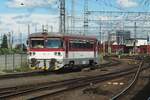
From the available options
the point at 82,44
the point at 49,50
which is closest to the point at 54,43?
the point at 49,50

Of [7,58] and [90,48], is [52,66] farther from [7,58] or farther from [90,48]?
[7,58]

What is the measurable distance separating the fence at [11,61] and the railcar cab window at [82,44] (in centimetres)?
889

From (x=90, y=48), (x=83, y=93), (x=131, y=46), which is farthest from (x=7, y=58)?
(x=131, y=46)

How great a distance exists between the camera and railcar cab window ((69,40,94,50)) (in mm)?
34737

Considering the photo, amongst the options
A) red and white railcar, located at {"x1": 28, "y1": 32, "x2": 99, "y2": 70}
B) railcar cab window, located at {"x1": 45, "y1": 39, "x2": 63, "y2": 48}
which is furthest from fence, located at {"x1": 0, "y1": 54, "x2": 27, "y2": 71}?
railcar cab window, located at {"x1": 45, "y1": 39, "x2": 63, "y2": 48}

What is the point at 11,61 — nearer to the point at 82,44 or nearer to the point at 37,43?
the point at 82,44

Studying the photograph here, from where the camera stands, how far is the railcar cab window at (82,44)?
1368 inches

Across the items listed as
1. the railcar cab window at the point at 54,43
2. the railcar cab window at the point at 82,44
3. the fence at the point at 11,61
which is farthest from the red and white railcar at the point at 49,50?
the fence at the point at 11,61

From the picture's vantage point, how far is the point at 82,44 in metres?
36.4

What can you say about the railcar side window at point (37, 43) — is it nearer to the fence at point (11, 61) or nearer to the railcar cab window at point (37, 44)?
the railcar cab window at point (37, 44)

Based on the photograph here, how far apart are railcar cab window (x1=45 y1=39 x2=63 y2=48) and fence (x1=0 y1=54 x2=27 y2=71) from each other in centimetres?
947

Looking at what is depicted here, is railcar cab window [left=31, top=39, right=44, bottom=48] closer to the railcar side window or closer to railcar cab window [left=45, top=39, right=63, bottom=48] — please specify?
the railcar side window

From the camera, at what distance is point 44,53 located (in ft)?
110

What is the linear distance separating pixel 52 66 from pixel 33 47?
1998mm
